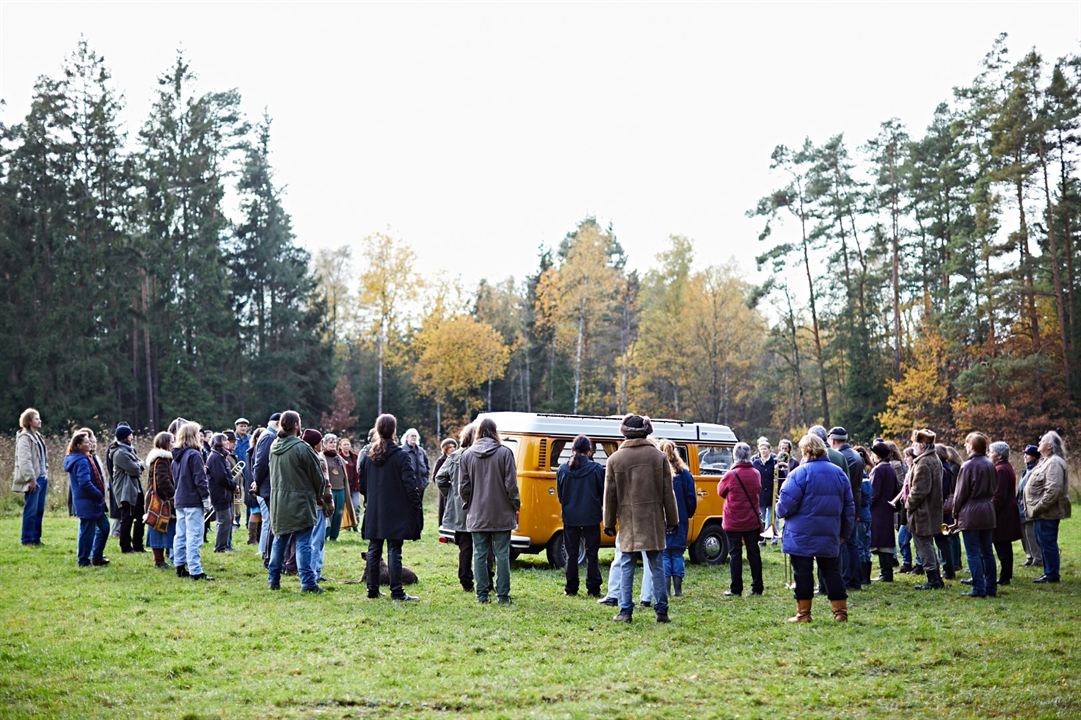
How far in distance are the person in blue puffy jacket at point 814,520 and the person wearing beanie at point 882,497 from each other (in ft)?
10.9

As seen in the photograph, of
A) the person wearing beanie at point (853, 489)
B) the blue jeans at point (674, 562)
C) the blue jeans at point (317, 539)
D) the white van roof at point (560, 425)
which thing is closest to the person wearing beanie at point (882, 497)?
the person wearing beanie at point (853, 489)

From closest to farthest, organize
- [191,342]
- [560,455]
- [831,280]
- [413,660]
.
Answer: [413,660], [560,455], [191,342], [831,280]

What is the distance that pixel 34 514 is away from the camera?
15.2 meters

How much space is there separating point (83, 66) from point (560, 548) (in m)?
37.4

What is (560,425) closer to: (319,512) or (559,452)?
(559,452)

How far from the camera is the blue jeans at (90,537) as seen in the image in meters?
13.2

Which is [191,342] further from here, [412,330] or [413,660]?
[413,660]

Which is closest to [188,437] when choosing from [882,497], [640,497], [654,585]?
[640,497]

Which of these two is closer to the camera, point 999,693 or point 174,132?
point 999,693

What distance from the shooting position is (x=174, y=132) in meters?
46.9

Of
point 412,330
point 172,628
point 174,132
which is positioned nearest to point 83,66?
point 174,132

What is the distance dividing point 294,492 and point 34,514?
6374mm

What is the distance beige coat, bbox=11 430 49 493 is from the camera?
14.5 m

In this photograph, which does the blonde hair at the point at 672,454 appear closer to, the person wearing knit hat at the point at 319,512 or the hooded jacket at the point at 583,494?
the hooded jacket at the point at 583,494
